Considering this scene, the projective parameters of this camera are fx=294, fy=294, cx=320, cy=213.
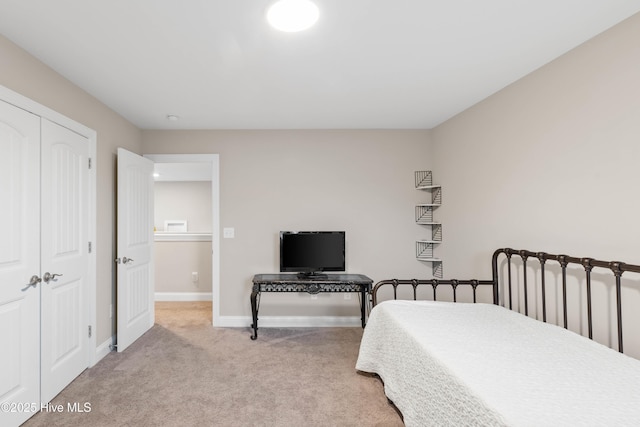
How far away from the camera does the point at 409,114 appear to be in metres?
3.24

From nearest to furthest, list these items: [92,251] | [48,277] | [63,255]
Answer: [48,277] → [63,255] → [92,251]

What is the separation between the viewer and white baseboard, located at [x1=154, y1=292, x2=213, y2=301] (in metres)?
4.88

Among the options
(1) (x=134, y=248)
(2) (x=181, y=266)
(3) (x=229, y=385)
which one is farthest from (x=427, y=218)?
(2) (x=181, y=266)

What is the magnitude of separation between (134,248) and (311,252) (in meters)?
1.96

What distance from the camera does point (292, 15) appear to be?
1596 mm

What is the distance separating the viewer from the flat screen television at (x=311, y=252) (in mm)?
3543

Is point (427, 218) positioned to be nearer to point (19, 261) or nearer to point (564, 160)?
point (564, 160)

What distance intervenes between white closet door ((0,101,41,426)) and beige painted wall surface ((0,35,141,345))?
26cm

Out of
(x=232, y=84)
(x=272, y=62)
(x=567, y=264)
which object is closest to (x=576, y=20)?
(x=567, y=264)

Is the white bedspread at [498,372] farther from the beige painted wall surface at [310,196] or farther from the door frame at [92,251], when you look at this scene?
the door frame at [92,251]

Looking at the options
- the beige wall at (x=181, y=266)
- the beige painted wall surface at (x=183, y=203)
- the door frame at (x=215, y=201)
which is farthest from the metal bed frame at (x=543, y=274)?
the beige painted wall surface at (x=183, y=203)

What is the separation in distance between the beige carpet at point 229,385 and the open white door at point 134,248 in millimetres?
255

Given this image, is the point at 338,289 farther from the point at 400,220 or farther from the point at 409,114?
the point at 409,114

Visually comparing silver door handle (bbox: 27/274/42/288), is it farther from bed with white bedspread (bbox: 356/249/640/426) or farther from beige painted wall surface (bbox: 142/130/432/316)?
bed with white bedspread (bbox: 356/249/640/426)
